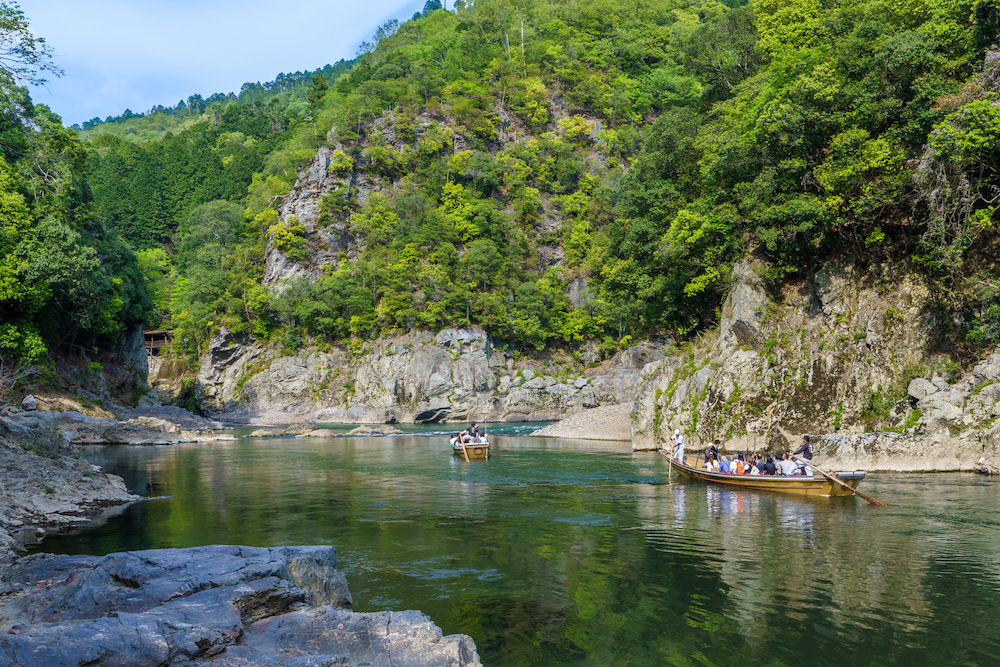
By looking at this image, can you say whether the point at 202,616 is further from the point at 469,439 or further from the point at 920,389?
the point at 469,439

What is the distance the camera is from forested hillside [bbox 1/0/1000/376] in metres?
24.6

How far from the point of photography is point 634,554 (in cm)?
1340

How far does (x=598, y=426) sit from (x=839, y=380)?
18.6 meters

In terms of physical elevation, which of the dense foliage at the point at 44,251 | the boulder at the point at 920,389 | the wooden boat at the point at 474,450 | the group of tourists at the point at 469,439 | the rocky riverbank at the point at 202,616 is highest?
the dense foliage at the point at 44,251

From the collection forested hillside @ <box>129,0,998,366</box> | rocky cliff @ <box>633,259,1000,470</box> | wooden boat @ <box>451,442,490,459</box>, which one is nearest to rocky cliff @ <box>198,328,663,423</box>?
forested hillside @ <box>129,0,998,366</box>

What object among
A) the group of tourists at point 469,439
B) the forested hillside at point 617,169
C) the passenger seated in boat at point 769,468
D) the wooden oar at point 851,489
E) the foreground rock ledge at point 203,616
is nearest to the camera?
the foreground rock ledge at point 203,616

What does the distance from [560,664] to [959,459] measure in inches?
826

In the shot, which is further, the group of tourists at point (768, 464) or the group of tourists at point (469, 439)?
the group of tourists at point (469, 439)

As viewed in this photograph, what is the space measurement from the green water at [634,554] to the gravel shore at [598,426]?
15.0m

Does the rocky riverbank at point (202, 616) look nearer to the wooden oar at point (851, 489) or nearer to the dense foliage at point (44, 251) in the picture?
the wooden oar at point (851, 489)

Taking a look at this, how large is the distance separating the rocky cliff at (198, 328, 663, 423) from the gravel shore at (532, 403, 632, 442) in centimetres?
1431

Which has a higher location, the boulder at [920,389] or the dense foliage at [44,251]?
the dense foliage at [44,251]

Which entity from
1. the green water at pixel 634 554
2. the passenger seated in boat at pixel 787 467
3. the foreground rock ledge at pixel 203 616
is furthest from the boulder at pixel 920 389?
the foreground rock ledge at pixel 203 616

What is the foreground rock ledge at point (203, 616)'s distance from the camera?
5652 mm
